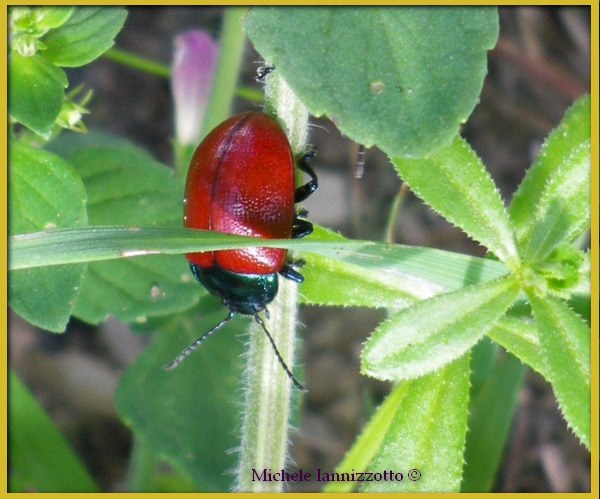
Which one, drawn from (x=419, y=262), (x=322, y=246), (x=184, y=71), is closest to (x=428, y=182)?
(x=419, y=262)

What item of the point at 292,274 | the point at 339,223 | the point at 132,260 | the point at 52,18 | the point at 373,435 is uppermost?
the point at 339,223

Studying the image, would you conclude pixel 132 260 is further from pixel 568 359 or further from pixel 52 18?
pixel 568 359

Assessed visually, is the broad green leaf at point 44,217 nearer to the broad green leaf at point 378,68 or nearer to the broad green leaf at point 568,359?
the broad green leaf at point 378,68

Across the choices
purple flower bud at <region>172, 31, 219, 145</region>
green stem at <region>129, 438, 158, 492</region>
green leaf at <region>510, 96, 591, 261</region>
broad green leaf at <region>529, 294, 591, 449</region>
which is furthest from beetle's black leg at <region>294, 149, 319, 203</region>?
green stem at <region>129, 438, 158, 492</region>

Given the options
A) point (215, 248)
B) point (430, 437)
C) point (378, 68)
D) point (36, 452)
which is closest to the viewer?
point (378, 68)

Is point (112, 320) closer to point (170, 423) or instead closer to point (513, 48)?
point (170, 423)

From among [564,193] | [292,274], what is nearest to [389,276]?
[292,274]

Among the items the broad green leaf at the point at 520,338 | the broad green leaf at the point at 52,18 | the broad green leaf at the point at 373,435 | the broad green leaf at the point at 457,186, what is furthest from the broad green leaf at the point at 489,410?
the broad green leaf at the point at 52,18
